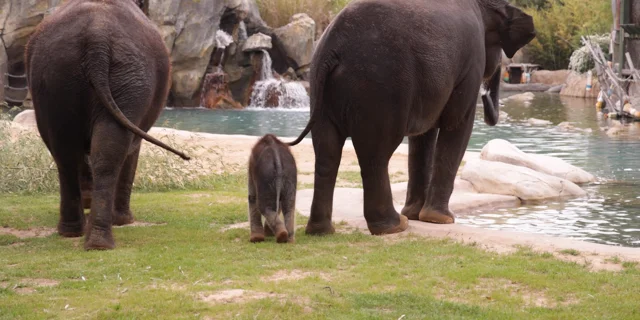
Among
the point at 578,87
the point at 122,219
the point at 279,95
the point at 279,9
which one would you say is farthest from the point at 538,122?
the point at 122,219

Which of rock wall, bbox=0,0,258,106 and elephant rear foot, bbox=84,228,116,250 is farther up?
rock wall, bbox=0,0,258,106

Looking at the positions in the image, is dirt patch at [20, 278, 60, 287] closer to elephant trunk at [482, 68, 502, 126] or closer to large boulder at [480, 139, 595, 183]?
elephant trunk at [482, 68, 502, 126]

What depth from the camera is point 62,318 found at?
5.15m

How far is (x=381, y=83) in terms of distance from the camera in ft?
24.9

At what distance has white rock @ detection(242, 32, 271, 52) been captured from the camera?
34.2 metres

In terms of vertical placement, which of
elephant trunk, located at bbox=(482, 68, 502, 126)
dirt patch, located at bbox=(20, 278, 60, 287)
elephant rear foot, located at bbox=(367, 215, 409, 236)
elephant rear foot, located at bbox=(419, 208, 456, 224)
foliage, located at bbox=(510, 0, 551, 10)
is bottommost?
elephant rear foot, located at bbox=(419, 208, 456, 224)

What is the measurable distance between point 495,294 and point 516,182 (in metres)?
6.56

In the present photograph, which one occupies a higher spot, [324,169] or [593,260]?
[324,169]

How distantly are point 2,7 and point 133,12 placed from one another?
912 inches

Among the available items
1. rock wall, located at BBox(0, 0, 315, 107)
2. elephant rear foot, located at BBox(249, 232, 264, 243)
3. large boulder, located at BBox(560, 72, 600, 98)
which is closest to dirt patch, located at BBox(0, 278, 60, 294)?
elephant rear foot, located at BBox(249, 232, 264, 243)

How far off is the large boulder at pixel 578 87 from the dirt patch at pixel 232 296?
36.2 meters

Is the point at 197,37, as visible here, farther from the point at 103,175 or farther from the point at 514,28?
the point at 103,175

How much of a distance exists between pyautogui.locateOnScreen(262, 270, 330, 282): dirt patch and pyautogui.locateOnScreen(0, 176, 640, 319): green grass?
28mm

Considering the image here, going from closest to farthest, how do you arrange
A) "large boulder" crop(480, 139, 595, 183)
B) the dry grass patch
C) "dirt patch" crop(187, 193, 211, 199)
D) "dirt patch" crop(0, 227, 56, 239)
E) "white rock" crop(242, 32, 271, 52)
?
the dry grass patch < "dirt patch" crop(0, 227, 56, 239) < "dirt patch" crop(187, 193, 211, 199) < "large boulder" crop(480, 139, 595, 183) < "white rock" crop(242, 32, 271, 52)
